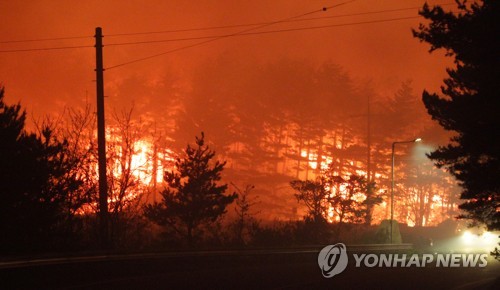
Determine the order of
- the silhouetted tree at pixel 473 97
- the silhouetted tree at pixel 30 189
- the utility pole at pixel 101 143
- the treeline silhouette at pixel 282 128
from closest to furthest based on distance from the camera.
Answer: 1. the silhouetted tree at pixel 473 97
2. the utility pole at pixel 101 143
3. the silhouetted tree at pixel 30 189
4. the treeline silhouette at pixel 282 128

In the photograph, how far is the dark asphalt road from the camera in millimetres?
16516

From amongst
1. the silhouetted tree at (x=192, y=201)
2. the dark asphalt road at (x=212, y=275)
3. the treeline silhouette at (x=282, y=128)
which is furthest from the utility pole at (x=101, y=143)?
the treeline silhouette at (x=282, y=128)

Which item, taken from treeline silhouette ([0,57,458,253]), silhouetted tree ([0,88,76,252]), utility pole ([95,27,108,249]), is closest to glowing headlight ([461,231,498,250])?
treeline silhouette ([0,57,458,253])

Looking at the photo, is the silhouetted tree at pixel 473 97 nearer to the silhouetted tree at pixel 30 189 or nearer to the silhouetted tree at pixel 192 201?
the silhouetted tree at pixel 30 189

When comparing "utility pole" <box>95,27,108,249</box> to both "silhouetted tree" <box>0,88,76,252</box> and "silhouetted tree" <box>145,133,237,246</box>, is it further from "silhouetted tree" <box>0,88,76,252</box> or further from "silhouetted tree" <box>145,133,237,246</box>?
"silhouetted tree" <box>145,133,237,246</box>

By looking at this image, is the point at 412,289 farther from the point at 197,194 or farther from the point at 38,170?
the point at 197,194

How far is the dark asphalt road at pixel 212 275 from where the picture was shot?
1652cm

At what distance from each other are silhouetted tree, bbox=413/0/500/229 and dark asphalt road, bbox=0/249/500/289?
12.1 ft

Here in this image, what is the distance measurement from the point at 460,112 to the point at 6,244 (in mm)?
18371

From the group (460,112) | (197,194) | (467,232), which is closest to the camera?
(460,112)

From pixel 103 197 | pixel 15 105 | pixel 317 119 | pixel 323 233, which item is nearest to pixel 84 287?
pixel 103 197

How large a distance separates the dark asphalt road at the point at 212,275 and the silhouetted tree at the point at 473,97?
3.68 metres

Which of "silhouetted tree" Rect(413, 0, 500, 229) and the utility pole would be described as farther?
the utility pole

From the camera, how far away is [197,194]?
1636 inches
